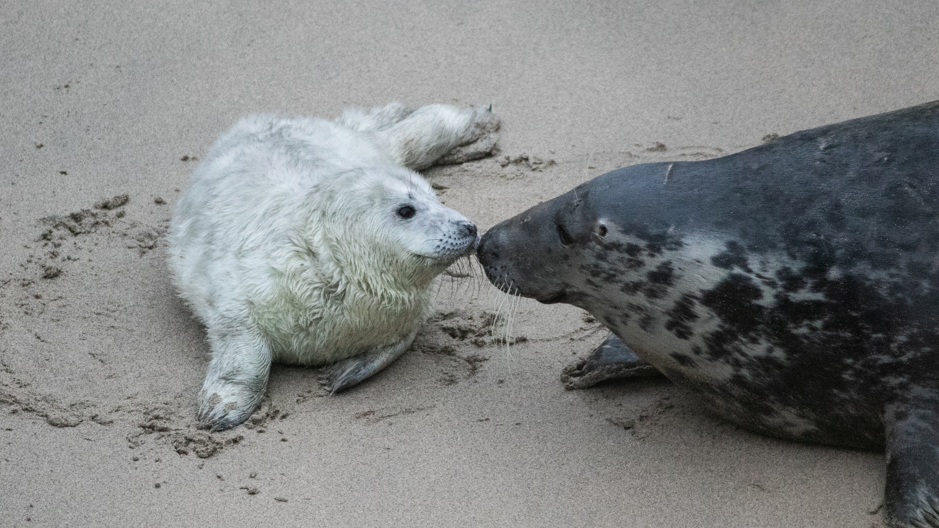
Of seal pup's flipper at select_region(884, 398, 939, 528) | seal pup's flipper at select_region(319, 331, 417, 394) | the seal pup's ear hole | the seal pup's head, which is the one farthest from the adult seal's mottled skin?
seal pup's flipper at select_region(319, 331, 417, 394)

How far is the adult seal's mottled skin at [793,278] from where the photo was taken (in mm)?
2668

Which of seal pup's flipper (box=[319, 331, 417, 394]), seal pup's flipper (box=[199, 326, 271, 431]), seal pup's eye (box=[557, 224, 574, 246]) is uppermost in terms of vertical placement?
seal pup's eye (box=[557, 224, 574, 246])

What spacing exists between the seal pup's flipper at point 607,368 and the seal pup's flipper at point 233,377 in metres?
1.21

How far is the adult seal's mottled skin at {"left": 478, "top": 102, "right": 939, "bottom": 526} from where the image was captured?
8.75 ft

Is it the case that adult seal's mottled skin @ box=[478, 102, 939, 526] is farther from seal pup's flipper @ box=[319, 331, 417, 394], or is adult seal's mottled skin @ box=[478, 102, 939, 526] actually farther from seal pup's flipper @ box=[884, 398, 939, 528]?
seal pup's flipper @ box=[319, 331, 417, 394]

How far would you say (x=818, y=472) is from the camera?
292 cm

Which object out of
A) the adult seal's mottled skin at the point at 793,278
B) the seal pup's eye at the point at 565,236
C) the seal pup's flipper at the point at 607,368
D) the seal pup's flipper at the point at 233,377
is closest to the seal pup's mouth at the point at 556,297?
the adult seal's mottled skin at the point at 793,278

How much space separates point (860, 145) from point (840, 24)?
3407mm

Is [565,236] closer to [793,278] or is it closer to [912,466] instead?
[793,278]

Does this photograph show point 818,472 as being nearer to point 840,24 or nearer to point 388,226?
point 388,226

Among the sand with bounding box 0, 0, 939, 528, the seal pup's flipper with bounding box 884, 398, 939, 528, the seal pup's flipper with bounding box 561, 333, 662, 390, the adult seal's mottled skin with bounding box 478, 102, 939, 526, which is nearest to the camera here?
the seal pup's flipper with bounding box 884, 398, 939, 528

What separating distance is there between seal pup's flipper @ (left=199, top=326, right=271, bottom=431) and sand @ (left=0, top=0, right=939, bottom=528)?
0.29ft

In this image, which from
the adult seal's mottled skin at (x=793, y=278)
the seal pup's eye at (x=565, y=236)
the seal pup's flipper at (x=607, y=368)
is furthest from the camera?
the seal pup's flipper at (x=607, y=368)

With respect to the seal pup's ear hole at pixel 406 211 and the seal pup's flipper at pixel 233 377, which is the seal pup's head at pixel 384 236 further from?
the seal pup's flipper at pixel 233 377
